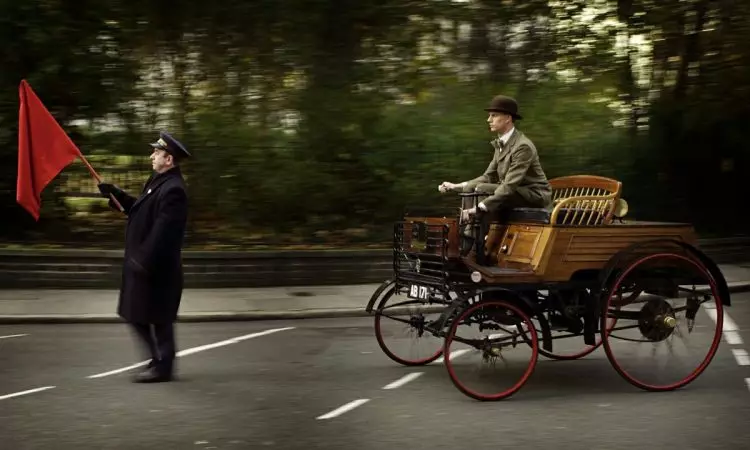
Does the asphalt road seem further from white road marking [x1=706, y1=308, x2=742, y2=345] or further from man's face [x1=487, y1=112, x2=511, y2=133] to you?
man's face [x1=487, y1=112, x2=511, y2=133]

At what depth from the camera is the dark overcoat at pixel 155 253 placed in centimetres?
716

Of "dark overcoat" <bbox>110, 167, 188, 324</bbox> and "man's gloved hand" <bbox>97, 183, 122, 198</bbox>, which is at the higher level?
"man's gloved hand" <bbox>97, 183, 122, 198</bbox>

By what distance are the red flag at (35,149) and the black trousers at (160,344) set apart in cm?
130

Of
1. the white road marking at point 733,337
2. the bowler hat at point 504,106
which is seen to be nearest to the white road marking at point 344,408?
the bowler hat at point 504,106

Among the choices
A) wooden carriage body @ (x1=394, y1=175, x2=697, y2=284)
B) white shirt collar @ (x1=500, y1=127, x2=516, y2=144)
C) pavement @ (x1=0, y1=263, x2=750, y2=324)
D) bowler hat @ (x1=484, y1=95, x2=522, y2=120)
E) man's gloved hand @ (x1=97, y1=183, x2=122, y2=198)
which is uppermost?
bowler hat @ (x1=484, y1=95, x2=522, y2=120)

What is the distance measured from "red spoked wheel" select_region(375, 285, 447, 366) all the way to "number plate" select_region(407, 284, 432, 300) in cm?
29

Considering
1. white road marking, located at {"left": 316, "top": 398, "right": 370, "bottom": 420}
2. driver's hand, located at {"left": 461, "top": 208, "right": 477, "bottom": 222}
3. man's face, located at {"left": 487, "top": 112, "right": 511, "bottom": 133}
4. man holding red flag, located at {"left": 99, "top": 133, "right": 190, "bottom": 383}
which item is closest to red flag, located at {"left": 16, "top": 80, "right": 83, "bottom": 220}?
man holding red flag, located at {"left": 99, "top": 133, "right": 190, "bottom": 383}

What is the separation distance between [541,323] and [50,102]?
9449 mm

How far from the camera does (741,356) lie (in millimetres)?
8570

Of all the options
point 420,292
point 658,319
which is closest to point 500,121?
point 420,292

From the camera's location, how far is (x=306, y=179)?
14375 mm

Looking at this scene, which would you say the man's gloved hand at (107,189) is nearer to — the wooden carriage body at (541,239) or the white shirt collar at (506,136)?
the wooden carriage body at (541,239)

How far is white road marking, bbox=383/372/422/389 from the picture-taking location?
7.27 m

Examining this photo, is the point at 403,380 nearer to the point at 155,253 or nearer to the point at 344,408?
the point at 344,408
